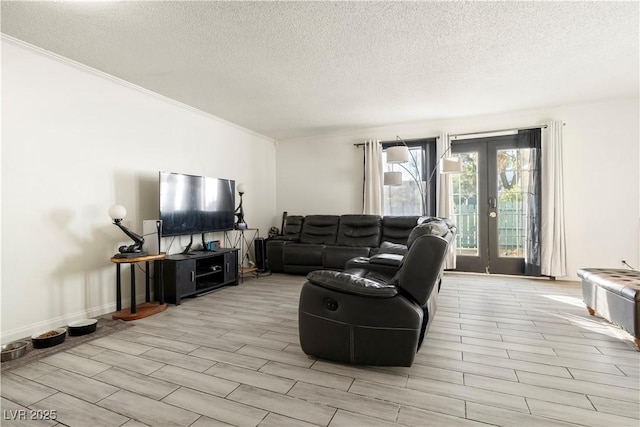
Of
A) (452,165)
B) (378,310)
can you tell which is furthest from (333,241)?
(378,310)

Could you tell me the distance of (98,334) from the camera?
262 centimetres

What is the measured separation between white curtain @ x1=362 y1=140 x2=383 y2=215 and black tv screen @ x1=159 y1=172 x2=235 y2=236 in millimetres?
2446

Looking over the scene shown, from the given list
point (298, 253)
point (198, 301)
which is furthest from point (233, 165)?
point (198, 301)

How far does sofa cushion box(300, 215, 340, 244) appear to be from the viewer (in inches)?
209

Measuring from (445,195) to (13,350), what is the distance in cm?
536

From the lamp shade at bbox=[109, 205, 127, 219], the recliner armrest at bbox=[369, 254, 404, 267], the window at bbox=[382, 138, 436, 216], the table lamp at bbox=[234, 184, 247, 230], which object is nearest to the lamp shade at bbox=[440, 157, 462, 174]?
the window at bbox=[382, 138, 436, 216]

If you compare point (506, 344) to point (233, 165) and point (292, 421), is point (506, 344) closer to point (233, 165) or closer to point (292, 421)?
point (292, 421)

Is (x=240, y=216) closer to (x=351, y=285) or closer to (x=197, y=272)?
(x=197, y=272)

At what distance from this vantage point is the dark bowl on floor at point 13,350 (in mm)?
2146

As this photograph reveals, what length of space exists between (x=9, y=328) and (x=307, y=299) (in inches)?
101

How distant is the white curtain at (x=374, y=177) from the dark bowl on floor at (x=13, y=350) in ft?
15.2

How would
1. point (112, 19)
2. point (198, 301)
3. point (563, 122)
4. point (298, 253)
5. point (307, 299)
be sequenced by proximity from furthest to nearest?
point (298, 253)
point (563, 122)
point (198, 301)
point (112, 19)
point (307, 299)

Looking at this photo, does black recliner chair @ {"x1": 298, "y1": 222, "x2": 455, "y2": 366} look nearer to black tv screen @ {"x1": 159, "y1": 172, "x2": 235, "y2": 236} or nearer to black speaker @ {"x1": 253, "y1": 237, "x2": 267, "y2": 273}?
black tv screen @ {"x1": 159, "y1": 172, "x2": 235, "y2": 236}

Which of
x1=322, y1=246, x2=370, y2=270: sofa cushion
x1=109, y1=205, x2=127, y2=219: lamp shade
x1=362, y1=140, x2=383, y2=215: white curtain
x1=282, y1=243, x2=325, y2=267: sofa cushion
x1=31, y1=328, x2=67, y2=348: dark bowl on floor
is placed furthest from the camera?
x1=362, y1=140, x2=383, y2=215: white curtain
